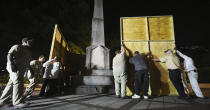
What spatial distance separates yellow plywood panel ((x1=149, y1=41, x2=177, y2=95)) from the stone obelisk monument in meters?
1.98

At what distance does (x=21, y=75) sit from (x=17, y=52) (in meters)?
0.62

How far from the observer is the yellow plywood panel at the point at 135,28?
5324mm

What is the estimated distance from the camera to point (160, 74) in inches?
194

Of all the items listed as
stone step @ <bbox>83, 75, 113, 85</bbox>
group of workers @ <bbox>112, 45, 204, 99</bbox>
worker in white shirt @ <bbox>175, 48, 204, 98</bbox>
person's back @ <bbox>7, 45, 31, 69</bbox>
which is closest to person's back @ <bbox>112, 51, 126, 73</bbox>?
group of workers @ <bbox>112, 45, 204, 99</bbox>

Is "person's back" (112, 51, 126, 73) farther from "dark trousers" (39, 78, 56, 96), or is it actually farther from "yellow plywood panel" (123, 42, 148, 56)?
"dark trousers" (39, 78, 56, 96)

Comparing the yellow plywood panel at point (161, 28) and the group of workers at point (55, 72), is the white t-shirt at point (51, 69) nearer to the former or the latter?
the group of workers at point (55, 72)

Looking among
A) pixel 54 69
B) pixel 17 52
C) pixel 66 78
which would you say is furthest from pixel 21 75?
pixel 66 78

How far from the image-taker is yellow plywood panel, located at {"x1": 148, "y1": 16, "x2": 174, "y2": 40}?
5.16m

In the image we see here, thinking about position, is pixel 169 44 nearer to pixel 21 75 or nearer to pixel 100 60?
pixel 100 60

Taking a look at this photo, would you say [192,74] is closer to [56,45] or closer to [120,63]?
[120,63]

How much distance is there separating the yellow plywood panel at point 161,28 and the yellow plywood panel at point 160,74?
315 mm

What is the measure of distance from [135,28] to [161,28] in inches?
43.5

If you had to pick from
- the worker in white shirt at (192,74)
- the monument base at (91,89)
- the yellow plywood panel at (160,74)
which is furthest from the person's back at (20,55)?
the worker in white shirt at (192,74)

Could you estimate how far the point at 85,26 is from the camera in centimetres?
1403
